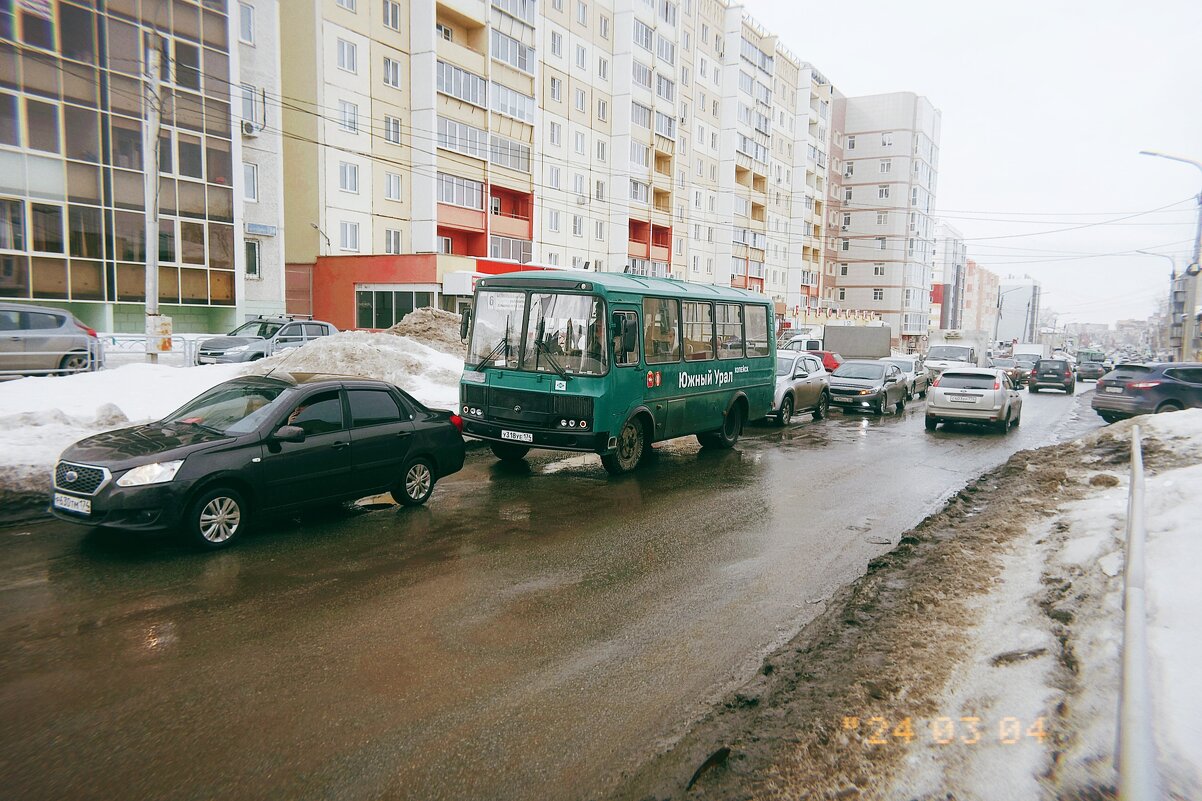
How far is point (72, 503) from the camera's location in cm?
694

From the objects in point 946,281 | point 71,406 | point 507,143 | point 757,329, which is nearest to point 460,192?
point 507,143

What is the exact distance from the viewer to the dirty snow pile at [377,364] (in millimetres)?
18000

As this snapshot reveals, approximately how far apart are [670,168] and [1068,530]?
5323 cm

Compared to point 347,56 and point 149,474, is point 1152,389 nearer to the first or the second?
point 149,474

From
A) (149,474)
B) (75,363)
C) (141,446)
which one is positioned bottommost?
(149,474)

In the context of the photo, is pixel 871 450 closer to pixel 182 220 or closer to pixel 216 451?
pixel 216 451

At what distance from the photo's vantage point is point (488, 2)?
3969 centimetres

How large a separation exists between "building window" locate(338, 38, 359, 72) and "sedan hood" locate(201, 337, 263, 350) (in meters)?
18.3

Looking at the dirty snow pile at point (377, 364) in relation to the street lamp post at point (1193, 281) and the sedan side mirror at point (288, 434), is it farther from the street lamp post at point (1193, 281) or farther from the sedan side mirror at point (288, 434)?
the street lamp post at point (1193, 281)

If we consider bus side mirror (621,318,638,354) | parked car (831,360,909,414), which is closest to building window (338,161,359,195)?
parked car (831,360,909,414)

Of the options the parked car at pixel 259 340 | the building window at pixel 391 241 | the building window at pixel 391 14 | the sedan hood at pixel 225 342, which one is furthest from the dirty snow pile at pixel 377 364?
the building window at pixel 391 14

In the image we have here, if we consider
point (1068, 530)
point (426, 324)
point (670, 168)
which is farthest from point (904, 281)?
point (1068, 530)

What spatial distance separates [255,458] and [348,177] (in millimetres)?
32093

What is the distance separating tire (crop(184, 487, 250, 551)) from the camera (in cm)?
707
